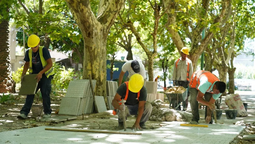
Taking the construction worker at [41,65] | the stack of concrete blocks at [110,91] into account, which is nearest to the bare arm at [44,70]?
the construction worker at [41,65]

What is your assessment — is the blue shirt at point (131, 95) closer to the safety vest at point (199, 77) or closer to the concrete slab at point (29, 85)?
the safety vest at point (199, 77)

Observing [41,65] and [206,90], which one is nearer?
[206,90]

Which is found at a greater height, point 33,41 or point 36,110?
point 33,41

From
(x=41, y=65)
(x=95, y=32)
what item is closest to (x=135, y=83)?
(x=41, y=65)

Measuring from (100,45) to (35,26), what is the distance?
8.47m

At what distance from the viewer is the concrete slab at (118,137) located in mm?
6809

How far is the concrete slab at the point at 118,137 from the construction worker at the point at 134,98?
447 mm

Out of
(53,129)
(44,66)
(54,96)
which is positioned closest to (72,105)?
(44,66)

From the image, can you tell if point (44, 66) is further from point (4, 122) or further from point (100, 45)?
point (100, 45)

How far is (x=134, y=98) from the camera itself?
834 cm

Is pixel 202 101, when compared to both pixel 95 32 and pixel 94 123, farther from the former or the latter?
pixel 95 32

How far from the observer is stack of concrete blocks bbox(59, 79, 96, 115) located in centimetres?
1205

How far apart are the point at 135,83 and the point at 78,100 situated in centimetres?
454

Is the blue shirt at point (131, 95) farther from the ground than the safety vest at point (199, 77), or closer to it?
closer to it
